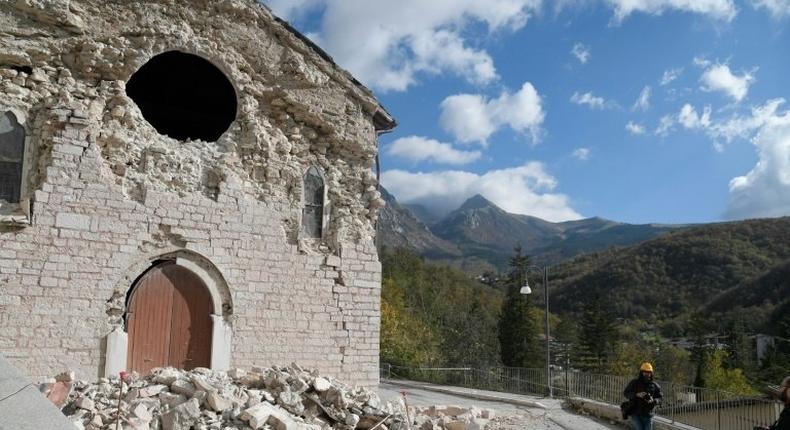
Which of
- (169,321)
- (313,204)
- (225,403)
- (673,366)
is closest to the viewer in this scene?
(225,403)

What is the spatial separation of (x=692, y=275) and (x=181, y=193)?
96498 mm

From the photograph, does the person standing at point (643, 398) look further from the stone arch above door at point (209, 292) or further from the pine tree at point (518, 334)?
the pine tree at point (518, 334)

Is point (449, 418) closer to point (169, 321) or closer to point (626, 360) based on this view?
point (169, 321)

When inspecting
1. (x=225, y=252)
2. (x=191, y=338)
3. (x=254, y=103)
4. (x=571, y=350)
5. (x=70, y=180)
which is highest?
(x=254, y=103)

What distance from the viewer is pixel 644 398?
8609mm

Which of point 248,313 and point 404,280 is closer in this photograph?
point 248,313

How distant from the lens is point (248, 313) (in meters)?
10.8

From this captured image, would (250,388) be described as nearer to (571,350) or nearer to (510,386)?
(510,386)

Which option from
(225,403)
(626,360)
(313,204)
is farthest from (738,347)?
(225,403)

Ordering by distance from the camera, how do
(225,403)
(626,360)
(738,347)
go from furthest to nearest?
(738,347), (626,360), (225,403)

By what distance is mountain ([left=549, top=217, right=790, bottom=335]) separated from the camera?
84.4 metres

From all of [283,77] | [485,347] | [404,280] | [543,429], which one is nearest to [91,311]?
[283,77]

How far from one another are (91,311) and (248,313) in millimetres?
2497

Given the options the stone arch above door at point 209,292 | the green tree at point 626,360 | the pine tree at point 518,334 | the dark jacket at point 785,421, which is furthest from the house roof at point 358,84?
the green tree at point 626,360
